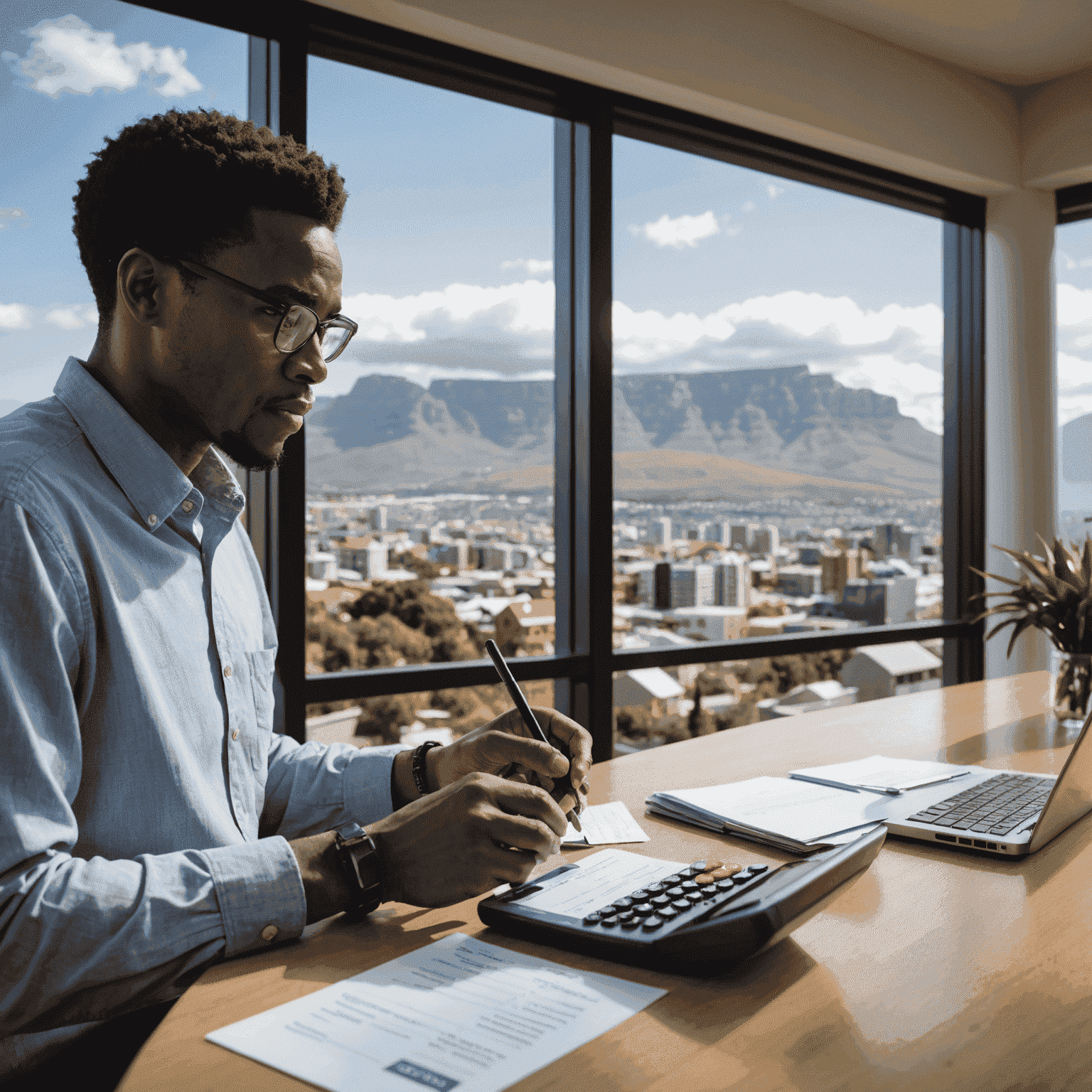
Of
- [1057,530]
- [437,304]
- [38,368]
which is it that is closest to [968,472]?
[1057,530]

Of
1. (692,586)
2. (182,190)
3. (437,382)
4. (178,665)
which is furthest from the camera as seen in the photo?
(692,586)

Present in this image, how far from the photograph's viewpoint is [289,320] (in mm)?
1187

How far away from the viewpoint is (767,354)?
10.9 ft

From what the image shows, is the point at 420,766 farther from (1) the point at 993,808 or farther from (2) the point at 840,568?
(2) the point at 840,568

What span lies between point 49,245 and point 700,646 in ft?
6.80

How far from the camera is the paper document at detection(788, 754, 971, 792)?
1.42 metres

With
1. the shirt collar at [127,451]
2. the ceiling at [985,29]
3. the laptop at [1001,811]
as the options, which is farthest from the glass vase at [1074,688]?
the ceiling at [985,29]

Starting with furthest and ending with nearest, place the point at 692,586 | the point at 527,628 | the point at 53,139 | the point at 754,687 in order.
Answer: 1. the point at 754,687
2. the point at 692,586
3. the point at 527,628
4. the point at 53,139

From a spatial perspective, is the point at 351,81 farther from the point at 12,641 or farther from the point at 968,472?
the point at 968,472

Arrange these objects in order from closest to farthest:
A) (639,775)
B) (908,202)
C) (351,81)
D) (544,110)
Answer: (639,775) → (351,81) → (544,110) → (908,202)

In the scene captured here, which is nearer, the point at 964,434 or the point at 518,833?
the point at 518,833

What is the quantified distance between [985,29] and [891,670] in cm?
227

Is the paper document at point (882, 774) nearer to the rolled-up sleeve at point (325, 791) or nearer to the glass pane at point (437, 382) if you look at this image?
the rolled-up sleeve at point (325, 791)

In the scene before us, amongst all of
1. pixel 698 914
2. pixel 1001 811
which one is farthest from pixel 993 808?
pixel 698 914
